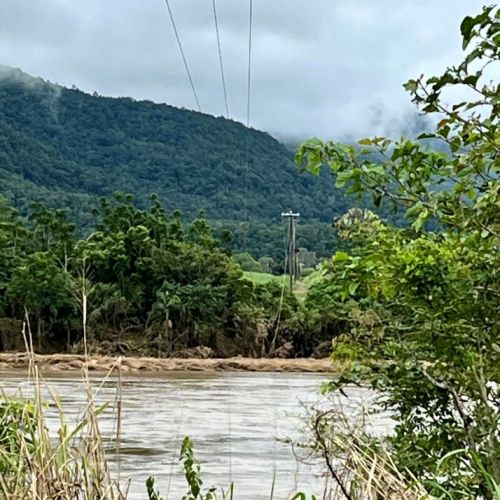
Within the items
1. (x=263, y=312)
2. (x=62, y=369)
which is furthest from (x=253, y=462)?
(x=263, y=312)

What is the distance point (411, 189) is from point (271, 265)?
43.9m

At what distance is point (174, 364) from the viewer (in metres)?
39.0

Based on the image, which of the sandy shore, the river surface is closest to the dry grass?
the river surface

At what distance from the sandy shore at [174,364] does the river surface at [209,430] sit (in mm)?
4747

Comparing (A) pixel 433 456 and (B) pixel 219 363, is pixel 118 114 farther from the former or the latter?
(A) pixel 433 456

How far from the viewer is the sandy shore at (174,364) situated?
118ft

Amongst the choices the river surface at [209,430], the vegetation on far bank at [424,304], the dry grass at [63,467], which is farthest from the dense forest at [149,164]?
the dry grass at [63,467]

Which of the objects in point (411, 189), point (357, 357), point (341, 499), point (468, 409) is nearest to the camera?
point (411, 189)

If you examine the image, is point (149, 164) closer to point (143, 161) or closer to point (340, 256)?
point (143, 161)

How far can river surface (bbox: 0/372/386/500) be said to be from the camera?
927cm

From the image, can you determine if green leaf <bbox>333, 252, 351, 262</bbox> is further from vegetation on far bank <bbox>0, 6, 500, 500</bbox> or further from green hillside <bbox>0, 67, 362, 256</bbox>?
green hillside <bbox>0, 67, 362, 256</bbox>

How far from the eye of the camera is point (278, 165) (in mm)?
71438

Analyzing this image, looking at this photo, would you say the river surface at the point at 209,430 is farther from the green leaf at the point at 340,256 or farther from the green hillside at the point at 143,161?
the green hillside at the point at 143,161

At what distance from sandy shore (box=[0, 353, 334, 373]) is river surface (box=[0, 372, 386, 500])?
475cm
